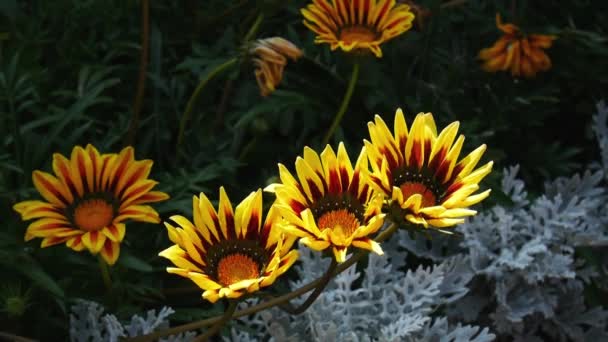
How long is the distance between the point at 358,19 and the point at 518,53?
36cm

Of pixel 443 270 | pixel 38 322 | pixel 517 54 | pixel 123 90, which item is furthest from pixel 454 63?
pixel 38 322

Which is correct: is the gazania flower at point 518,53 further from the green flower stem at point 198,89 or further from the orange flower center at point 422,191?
the orange flower center at point 422,191

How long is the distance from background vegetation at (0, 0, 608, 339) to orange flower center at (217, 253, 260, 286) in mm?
246

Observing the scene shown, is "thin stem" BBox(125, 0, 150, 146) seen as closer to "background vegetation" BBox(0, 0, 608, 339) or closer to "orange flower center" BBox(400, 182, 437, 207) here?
"background vegetation" BBox(0, 0, 608, 339)

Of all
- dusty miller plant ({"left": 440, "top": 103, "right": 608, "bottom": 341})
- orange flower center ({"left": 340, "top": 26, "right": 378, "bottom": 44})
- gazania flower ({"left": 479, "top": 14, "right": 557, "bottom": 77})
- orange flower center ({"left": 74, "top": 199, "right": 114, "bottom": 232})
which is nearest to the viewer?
orange flower center ({"left": 74, "top": 199, "right": 114, "bottom": 232})

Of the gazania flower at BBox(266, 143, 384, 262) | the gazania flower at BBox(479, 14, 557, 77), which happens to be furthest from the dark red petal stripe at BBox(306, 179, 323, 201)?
the gazania flower at BBox(479, 14, 557, 77)

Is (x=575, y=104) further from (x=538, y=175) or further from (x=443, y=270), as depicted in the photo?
(x=443, y=270)

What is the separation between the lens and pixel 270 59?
1.26 metres

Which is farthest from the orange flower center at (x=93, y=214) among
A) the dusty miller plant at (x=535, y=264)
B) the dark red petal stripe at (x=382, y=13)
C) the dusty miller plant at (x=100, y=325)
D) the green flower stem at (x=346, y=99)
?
the dusty miller plant at (x=535, y=264)

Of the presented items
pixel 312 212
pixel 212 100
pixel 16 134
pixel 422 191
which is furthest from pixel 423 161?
pixel 212 100

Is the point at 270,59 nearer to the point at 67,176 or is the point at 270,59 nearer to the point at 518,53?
the point at 67,176

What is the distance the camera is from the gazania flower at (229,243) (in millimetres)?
932

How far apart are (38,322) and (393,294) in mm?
510

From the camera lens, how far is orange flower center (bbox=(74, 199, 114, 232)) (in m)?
1.12
